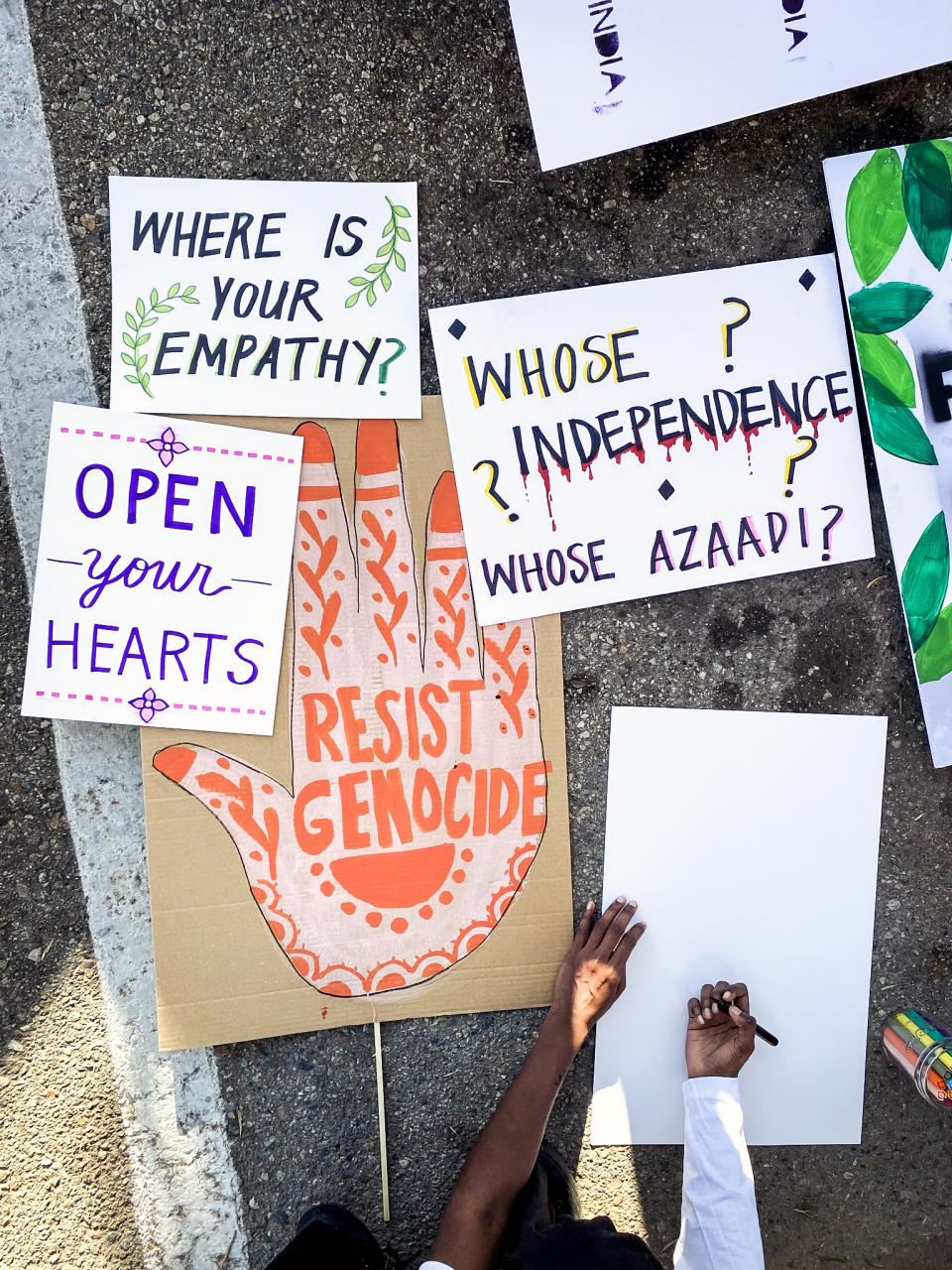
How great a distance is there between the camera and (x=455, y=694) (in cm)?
106

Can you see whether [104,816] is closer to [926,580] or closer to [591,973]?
[591,973]

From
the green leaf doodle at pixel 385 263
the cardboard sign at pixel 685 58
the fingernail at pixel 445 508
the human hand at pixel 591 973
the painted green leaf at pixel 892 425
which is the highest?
the cardboard sign at pixel 685 58

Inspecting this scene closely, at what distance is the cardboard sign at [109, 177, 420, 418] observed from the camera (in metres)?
0.99

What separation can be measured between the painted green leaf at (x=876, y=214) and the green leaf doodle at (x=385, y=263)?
1.97 ft

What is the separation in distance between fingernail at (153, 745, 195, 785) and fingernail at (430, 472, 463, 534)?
1.43ft

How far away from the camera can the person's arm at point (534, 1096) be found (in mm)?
1031

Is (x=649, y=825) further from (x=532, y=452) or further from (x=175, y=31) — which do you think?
(x=175, y=31)

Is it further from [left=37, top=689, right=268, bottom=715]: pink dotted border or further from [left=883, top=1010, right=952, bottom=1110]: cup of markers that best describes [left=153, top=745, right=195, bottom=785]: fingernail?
[left=883, top=1010, right=952, bottom=1110]: cup of markers

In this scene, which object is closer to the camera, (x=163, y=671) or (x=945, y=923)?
(x=163, y=671)

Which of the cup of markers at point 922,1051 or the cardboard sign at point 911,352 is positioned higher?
the cardboard sign at point 911,352

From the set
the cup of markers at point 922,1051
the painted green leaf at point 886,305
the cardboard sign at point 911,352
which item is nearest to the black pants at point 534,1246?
the cup of markers at point 922,1051

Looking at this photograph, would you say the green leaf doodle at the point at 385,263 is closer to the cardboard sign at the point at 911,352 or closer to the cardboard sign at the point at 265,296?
the cardboard sign at the point at 265,296

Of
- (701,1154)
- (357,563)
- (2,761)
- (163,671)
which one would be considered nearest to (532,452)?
(357,563)

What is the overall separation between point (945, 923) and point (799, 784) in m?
0.31
